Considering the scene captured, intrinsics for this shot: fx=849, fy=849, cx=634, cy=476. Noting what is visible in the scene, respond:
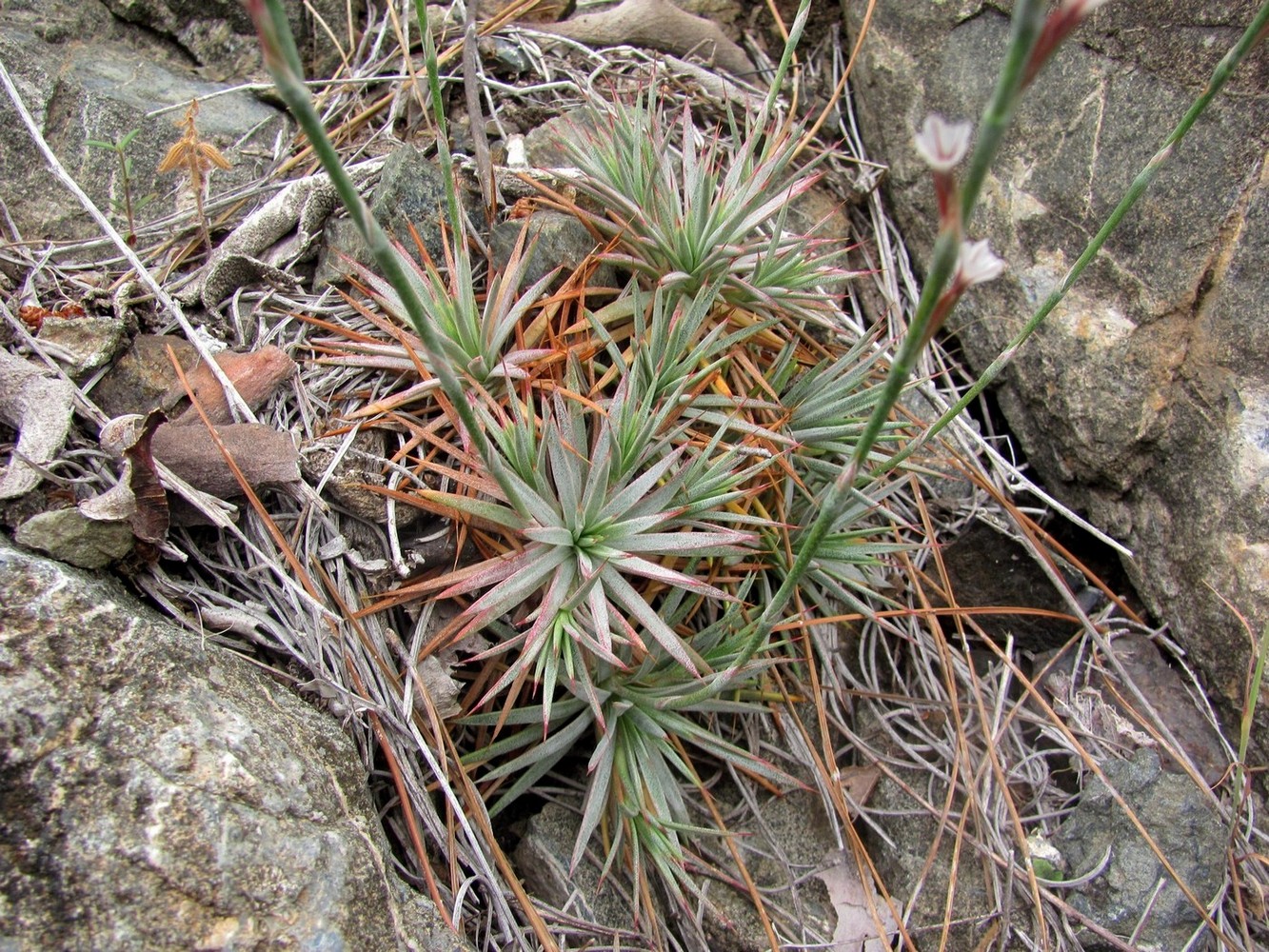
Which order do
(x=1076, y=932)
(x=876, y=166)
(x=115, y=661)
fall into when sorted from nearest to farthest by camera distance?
(x=115, y=661)
(x=1076, y=932)
(x=876, y=166)

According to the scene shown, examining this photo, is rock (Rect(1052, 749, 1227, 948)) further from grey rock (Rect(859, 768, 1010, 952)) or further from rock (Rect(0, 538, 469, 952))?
rock (Rect(0, 538, 469, 952))

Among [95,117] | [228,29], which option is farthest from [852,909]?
[228,29]

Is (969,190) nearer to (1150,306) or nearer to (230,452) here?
(230,452)

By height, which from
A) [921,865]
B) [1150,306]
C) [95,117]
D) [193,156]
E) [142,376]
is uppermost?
[1150,306]

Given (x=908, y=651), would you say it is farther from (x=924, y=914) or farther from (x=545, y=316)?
(x=545, y=316)

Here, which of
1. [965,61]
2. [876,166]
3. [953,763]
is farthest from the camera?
[876,166]

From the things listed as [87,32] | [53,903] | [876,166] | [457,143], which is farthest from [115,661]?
[876,166]

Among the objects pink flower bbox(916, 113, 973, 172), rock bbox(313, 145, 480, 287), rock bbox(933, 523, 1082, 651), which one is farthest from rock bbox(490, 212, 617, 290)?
pink flower bbox(916, 113, 973, 172)
